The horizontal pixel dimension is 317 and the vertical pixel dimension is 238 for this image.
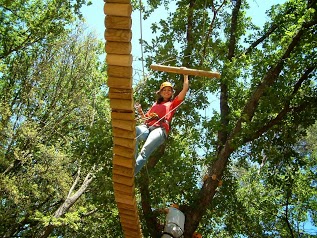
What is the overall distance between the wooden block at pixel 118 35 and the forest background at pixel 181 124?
2439 millimetres

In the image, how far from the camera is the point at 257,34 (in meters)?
7.43

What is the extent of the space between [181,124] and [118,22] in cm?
448

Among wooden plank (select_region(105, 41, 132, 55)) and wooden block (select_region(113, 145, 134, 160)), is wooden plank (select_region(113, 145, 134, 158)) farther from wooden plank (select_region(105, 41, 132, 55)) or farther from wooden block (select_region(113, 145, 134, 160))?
wooden plank (select_region(105, 41, 132, 55))

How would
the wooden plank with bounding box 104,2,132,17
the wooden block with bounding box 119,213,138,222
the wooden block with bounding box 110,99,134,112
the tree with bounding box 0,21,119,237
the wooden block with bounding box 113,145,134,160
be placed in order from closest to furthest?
the wooden plank with bounding box 104,2,132,17 → the wooden block with bounding box 110,99,134,112 → the wooden block with bounding box 113,145,134,160 → the wooden block with bounding box 119,213,138,222 → the tree with bounding box 0,21,119,237

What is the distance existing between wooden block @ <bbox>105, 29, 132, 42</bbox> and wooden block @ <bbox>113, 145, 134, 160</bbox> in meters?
0.91

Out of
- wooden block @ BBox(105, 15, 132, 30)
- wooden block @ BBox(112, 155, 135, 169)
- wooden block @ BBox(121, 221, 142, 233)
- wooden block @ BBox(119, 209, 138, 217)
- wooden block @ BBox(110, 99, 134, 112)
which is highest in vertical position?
wooden block @ BBox(105, 15, 132, 30)

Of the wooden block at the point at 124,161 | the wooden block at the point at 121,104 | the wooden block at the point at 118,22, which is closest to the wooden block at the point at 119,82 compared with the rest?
the wooden block at the point at 121,104

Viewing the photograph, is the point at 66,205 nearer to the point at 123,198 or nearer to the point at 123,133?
the point at 123,198

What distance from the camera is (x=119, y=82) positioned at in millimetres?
2836

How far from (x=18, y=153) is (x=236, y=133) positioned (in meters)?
4.85

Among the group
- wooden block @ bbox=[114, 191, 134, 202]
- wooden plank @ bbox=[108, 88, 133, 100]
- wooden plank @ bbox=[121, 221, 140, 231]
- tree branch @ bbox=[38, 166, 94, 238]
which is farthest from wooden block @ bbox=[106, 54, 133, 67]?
tree branch @ bbox=[38, 166, 94, 238]

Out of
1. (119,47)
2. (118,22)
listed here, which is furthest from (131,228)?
(118,22)

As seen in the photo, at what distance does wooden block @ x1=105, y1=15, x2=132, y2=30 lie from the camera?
8.62ft

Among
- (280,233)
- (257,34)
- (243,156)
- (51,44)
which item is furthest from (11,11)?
(280,233)
